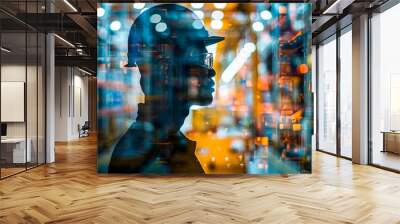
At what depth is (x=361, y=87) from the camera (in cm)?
803

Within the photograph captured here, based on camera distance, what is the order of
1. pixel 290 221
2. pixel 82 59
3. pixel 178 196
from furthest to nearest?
pixel 82 59, pixel 178 196, pixel 290 221

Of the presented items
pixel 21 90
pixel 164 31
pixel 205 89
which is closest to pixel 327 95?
pixel 205 89

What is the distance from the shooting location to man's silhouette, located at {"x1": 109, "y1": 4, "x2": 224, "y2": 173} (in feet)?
21.3

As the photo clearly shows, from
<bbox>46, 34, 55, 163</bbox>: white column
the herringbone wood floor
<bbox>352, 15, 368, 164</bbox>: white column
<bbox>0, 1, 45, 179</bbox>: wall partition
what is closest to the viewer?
the herringbone wood floor

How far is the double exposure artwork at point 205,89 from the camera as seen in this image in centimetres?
646

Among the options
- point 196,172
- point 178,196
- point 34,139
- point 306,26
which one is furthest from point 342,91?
point 34,139

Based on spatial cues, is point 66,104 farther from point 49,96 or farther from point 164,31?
point 164,31

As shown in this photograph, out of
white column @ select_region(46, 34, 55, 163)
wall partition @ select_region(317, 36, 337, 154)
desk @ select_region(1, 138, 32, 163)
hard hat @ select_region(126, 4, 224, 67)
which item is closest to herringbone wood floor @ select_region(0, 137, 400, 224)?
desk @ select_region(1, 138, 32, 163)

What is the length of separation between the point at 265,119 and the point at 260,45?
1350mm

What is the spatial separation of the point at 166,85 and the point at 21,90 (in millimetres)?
2999

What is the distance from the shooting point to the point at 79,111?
18.0 meters

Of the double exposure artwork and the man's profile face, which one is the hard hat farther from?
the man's profile face

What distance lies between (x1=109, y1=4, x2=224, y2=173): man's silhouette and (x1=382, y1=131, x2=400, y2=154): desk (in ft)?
13.7

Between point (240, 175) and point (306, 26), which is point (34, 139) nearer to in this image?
point (240, 175)
